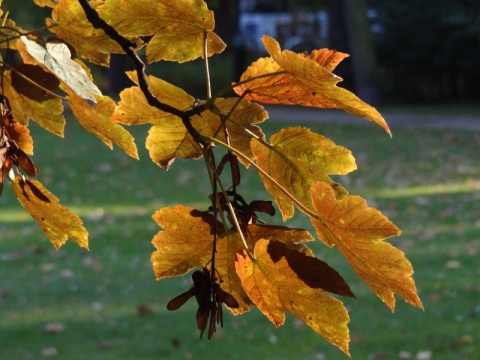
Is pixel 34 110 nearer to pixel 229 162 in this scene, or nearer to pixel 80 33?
pixel 80 33

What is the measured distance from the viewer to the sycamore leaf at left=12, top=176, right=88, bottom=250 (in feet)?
2.82

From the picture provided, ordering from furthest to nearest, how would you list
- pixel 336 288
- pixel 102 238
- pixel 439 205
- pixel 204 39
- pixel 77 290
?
1. pixel 439 205
2. pixel 102 238
3. pixel 77 290
4. pixel 204 39
5. pixel 336 288

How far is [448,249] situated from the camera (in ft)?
24.6

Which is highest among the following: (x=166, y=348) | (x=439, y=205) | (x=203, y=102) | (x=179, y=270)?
(x=203, y=102)

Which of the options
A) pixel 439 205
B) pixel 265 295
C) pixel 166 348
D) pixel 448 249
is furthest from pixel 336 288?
pixel 439 205

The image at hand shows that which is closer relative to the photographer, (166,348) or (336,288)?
(336,288)

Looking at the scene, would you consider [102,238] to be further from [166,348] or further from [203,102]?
[203,102]

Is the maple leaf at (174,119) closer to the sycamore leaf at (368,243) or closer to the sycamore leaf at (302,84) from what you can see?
the sycamore leaf at (302,84)

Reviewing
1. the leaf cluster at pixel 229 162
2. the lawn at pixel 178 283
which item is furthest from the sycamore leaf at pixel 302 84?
the lawn at pixel 178 283

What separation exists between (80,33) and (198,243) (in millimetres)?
305

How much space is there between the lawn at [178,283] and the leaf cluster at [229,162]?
2.14 m

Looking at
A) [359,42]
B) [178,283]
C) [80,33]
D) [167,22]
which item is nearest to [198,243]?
[167,22]

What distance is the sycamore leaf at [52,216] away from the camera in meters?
0.86

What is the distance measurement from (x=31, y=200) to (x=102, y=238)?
297 inches
